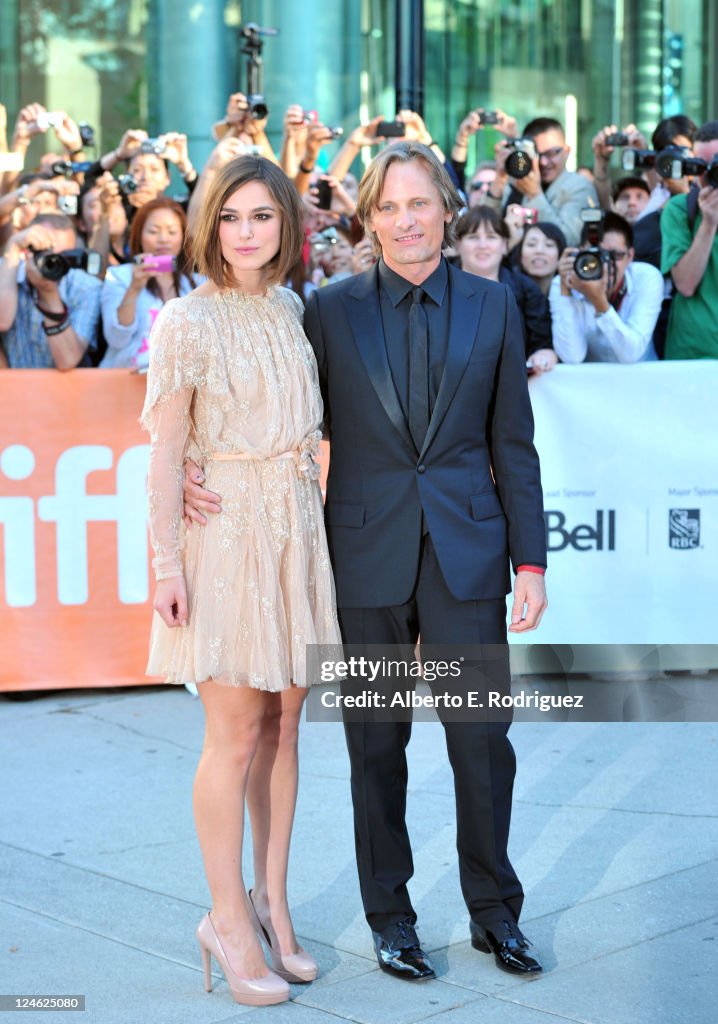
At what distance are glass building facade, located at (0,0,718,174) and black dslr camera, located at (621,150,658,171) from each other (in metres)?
6.05

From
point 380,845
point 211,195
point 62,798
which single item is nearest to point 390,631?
point 380,845

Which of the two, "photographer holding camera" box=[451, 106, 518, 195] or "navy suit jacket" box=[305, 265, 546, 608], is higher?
"photographer holding camera" box=[451, 106, 518, 195]

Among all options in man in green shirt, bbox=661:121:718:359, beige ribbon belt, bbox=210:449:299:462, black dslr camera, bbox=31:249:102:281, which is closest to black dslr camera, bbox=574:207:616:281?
man in green shirt, bbox=661:121:718:359

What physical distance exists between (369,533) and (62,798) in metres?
2.05

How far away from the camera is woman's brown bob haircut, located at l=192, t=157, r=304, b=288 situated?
347 centimetres

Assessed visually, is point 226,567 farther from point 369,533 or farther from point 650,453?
point 650,453

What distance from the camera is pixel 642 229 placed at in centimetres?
800

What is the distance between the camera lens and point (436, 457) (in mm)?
3613

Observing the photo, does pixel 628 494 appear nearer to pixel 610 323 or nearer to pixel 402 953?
pixel 610 323

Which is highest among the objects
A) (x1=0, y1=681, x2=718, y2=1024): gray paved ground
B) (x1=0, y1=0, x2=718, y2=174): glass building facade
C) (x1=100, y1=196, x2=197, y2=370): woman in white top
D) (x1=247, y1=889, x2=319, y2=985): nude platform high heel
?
(x1=0, y1=0, x2=718, y2=174): glass building facade

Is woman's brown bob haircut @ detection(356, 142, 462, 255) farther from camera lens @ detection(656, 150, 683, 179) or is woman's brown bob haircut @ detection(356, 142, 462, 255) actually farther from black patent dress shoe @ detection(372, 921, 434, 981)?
camera lens @ detection(656, 150, 683, 179)

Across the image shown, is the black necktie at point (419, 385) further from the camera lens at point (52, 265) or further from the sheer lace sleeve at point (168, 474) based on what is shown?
the camera lens at point (52, 265)

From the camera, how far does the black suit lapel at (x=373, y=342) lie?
11.8 ft

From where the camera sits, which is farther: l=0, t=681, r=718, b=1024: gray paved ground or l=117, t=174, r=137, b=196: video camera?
l=117, t=174, r=137, b=196: video camera
